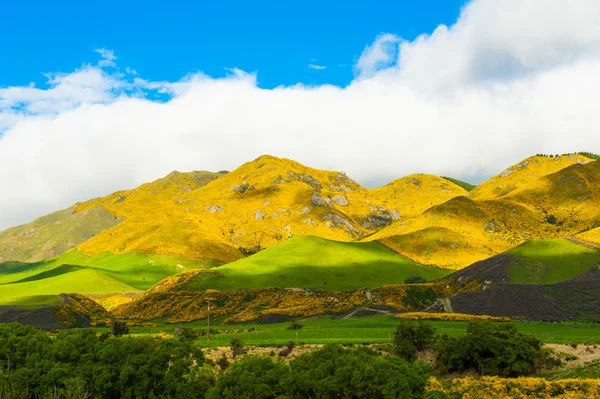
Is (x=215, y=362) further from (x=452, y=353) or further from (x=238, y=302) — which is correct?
(x=238, y=302)

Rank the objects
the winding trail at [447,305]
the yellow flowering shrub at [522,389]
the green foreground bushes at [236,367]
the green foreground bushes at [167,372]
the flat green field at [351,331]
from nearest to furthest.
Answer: the green foreground bushes at [167,372] → the green foreground bushes at [236,367] → the yellow flowering shrub at [522,389] → the flat green field at [351,331] → the winding trail at [447,305]

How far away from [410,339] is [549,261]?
97491 millimetres

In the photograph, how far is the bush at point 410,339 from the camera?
240 feet

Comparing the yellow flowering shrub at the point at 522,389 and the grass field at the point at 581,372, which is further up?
the yellow flowering shrub at the point at 522,389

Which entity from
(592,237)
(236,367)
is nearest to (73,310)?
(236,367)

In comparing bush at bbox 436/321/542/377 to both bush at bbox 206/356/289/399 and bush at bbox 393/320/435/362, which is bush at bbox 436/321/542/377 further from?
bush at bbox 206/356/289/399

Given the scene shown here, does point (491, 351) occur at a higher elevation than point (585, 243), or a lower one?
lower

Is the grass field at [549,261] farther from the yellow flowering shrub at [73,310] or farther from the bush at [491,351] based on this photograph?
the yellow flowering shrub at [73,310]

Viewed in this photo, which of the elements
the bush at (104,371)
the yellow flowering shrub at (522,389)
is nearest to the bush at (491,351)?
the yellow flowering shrub at (522,389)

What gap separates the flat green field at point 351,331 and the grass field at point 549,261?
43998 millimetres

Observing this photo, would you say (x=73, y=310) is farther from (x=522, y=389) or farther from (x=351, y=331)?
(x=522, y=389)

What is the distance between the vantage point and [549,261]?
153 m

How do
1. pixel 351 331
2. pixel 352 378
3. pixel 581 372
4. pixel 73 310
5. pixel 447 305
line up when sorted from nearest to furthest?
1. pixel 352 378
2. pixel 581 372
3. pixel 351 331
4. pixel 447 305
5. pixel 73 310

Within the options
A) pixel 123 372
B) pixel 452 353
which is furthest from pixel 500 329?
pixel 123 372
